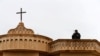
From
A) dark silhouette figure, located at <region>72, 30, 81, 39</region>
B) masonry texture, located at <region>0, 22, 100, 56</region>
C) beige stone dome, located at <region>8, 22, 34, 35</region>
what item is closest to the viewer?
masonry texture, located at <region>0, 22, 100, 56</region>

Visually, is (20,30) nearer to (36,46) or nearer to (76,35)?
(36,46)

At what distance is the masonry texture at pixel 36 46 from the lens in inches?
942

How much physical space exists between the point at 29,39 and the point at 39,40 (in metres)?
0.81

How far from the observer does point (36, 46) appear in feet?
79.5

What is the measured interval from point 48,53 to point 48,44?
2.29ft

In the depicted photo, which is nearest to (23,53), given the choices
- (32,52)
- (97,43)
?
(32,52)

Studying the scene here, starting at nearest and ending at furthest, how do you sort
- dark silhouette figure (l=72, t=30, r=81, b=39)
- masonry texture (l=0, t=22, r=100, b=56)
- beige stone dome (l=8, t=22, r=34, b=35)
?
1. masonry texture (l=0, t=22, r=100, b=56)
2. beige stone dome (l=8, t=22, r=34, b=35)
3. dark silhouette figure (l=72, t=30, r=81, b=39)

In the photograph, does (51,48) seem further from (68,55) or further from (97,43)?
(97,43)

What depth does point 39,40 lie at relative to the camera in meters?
24.5

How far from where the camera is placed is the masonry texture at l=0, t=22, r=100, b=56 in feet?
78.5

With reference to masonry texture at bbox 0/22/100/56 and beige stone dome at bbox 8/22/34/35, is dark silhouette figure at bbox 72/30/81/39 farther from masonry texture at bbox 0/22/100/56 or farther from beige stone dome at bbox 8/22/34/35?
beige stone dome at bbox 8/22/34/35

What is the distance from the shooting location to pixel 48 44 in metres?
25.2

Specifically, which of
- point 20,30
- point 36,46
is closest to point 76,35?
point 36,46

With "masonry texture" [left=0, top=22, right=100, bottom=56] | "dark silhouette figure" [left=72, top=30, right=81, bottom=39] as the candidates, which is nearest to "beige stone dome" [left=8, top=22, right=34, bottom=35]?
"masonry texture" [left=0, top=22, right=100, bottom=56]
